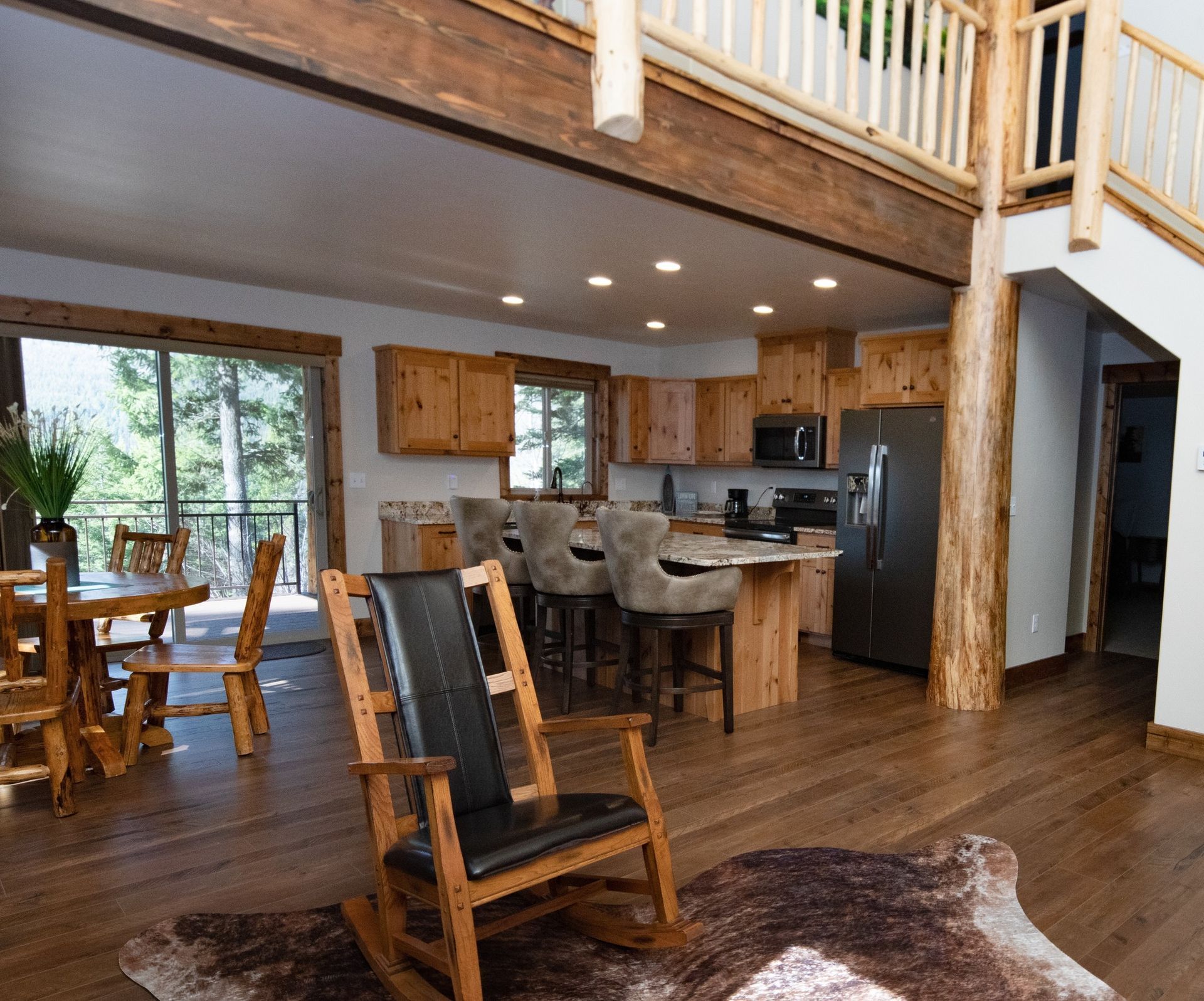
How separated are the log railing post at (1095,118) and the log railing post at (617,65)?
2366 mm

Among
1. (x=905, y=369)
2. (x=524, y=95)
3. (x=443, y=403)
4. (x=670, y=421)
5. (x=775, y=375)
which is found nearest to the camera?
(x=524, y=95)

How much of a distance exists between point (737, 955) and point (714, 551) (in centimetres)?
208

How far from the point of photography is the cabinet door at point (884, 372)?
5.23 meters

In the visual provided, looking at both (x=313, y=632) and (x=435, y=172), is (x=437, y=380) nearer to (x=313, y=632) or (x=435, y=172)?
(x=313, y=632)

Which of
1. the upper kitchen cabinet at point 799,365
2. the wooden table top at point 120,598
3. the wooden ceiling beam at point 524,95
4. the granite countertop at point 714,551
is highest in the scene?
the wooden ceiling beam at point 524,95

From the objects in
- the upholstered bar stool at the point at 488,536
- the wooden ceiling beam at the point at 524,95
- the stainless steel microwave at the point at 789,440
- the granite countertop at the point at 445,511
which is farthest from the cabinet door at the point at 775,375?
the upholstered bar stool at the point at 488,536

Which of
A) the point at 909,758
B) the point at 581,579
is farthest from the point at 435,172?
the point at 909,758

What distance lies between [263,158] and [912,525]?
3.95 meters

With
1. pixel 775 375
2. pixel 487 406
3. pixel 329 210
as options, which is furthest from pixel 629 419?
pixel 329 210

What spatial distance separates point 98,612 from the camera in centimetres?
291

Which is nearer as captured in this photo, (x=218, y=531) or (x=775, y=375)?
(x=218, y=531)

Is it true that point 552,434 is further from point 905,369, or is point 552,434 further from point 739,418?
point 905,369

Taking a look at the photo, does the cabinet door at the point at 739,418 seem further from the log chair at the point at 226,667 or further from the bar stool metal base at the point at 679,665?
the log chair at the point at 226,667

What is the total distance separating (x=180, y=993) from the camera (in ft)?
6.15
